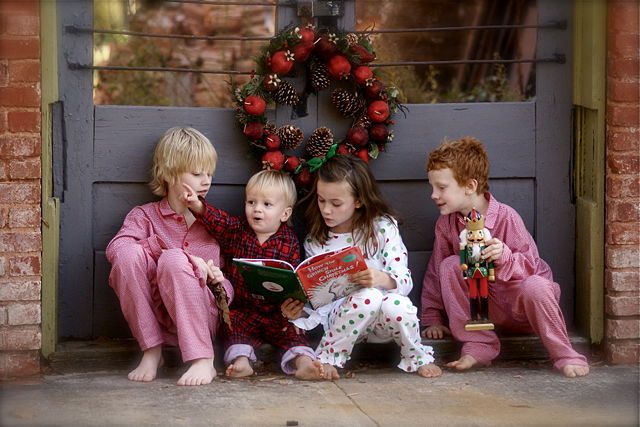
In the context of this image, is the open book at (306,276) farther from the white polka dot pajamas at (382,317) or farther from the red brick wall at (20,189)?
the red brick wall at (20,189)

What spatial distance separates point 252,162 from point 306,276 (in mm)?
693

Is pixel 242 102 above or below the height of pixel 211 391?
above

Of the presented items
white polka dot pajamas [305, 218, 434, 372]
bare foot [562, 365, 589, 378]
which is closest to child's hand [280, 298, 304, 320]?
white polka dot pajamas [305, 218, 434, 372]

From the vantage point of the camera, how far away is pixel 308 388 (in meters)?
3.40

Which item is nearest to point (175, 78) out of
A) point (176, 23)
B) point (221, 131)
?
point (176, 23)

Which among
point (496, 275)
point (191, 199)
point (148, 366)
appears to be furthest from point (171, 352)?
point (496, 275)

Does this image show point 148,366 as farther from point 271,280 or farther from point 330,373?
point 330,373

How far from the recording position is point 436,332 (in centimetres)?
389

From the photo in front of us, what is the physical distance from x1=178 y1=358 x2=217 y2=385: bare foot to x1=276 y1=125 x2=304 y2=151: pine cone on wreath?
3.16 feet

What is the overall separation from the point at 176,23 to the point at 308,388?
411 centimetres

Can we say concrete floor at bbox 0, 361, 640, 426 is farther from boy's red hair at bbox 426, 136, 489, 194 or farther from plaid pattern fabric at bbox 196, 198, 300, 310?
boy's red hair at bbox 426, 136, 489, 194

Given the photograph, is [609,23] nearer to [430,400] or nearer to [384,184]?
[384,184]

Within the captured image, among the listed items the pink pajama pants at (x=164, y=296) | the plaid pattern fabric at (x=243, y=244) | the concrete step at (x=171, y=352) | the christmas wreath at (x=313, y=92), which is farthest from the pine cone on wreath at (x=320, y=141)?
the concrete step at (x=171, y=352)

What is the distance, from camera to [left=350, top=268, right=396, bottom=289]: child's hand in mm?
3541
